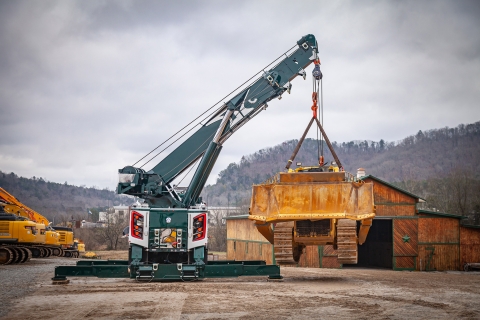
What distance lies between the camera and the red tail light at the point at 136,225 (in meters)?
18.4

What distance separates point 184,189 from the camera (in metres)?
20.3

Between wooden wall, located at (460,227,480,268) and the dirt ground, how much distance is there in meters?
14.8

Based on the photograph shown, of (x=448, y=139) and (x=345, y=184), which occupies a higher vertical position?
(x=448, y=139)

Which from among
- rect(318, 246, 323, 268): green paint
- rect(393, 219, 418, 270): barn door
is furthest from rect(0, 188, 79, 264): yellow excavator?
rect(393, 219, 418, 270): barn door

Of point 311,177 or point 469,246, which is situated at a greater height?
point 311,177

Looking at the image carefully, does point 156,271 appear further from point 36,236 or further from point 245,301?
point 36,236

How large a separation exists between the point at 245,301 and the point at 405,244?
20647 mm

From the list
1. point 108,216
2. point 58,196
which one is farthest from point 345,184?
point 58,196

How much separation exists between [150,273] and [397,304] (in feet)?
26.7

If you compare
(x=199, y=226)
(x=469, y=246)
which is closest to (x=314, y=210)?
(x=199, y=226)

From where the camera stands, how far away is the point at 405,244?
3203 centimetres

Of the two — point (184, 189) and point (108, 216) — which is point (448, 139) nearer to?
point (108, 216)

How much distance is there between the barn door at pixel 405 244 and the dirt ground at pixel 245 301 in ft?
44.6

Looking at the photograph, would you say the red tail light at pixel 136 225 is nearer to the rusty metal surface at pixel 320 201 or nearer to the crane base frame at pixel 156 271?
the crane base frame at pixel 156 271
